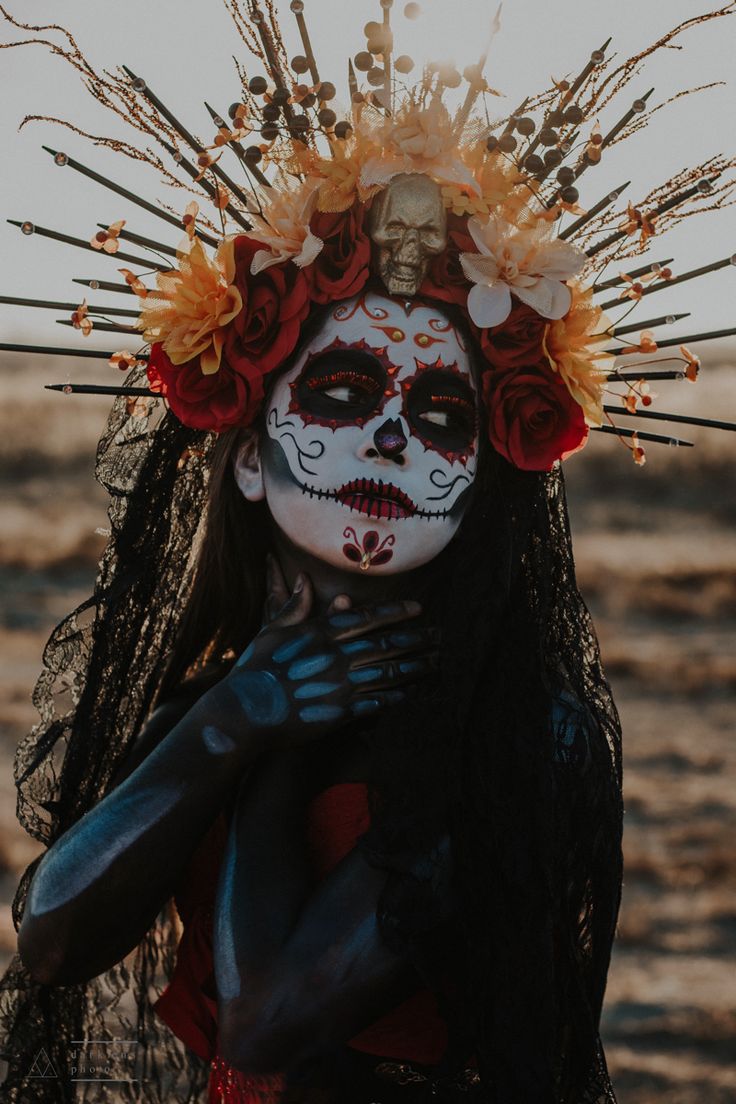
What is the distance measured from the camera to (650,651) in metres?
7.16

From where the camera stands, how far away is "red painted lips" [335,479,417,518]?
8.44 feet

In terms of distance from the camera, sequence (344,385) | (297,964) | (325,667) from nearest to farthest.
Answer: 1. (297,964)
2. (325,667)
3. (344,385)

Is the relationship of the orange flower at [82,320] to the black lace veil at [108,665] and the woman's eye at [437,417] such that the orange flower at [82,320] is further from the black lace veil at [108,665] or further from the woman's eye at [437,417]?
the woman's eye at [437,417]

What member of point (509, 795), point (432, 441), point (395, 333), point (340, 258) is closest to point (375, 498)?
point (432, 441)

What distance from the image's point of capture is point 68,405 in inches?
347

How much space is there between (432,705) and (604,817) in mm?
339

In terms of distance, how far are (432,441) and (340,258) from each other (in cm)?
33

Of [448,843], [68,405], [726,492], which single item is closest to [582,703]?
[448,843]

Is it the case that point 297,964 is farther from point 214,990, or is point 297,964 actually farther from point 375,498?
point 375,498

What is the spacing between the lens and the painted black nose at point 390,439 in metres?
2.57

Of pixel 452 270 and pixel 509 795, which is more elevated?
pixel 452 270

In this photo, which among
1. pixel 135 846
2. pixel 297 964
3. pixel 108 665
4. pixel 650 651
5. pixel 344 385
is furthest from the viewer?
pixel 650 651

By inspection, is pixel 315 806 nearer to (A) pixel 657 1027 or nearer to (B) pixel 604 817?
(B) pixel 604 817

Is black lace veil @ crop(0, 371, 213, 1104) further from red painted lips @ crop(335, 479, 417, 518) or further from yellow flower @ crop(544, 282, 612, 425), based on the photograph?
yellow flower @ crop(544, 282, 612, 425)
